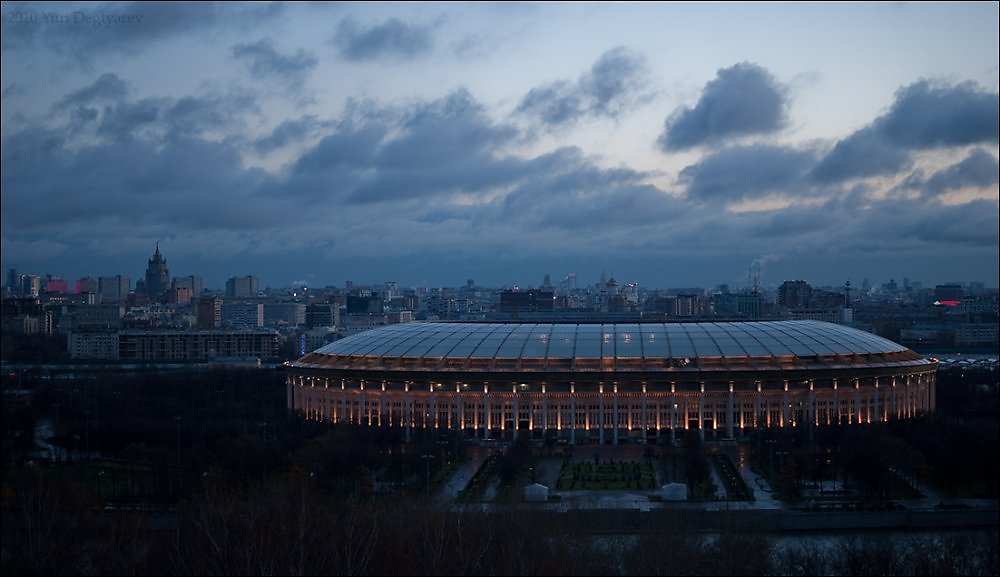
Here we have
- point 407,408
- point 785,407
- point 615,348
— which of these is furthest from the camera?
point 615,348

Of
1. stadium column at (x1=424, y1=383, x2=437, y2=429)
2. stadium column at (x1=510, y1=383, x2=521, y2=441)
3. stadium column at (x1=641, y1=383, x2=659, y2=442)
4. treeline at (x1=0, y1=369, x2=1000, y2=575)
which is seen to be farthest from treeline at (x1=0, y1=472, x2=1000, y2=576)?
stadium column at (x1=424, y1=383, x2=437, y2=429)

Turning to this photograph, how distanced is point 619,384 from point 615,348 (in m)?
2.34

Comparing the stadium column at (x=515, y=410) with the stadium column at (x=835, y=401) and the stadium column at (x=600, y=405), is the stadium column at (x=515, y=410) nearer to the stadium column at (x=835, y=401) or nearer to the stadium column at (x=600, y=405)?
the stadium column at (x=600, y=405)

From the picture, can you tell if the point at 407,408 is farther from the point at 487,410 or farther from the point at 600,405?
the point at 600,405

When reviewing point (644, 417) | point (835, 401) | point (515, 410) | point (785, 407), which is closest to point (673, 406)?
point (644, 417)

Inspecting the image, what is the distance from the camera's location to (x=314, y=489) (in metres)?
27.8

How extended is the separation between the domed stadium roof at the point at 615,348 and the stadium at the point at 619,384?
7 centimetres

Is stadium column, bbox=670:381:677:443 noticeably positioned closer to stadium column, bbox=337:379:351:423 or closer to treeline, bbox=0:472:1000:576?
stadium column, bbox=337:379:351:423

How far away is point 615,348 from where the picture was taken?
43.7m

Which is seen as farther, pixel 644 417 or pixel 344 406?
pixel 344 406

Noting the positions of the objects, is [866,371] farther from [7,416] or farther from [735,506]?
[7,416]

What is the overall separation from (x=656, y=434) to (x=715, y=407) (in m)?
2.21

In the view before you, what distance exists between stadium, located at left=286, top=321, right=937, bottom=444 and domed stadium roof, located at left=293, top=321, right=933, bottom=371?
70 mm

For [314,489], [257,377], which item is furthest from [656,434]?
[257,377]
